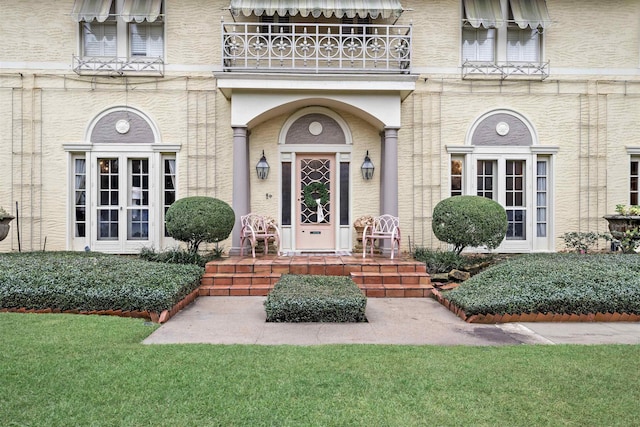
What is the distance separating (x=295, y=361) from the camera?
13.1 feet

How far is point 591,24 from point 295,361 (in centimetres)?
1119

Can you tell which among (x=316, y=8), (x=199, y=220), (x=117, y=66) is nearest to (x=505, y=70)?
(x=316, y=8)

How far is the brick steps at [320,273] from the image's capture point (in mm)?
7480

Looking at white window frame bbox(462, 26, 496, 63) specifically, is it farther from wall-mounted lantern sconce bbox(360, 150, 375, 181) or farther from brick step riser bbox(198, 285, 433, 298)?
brick step riser bbox(198, 285, 433, 298)

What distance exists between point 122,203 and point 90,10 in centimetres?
436

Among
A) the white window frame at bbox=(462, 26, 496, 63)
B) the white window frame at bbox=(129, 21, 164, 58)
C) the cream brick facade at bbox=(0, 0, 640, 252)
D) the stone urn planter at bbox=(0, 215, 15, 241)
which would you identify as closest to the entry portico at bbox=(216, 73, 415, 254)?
the cream brick facade at bbox=(0, 0, 640, 252)

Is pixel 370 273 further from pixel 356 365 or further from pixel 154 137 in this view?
pixel 154 137

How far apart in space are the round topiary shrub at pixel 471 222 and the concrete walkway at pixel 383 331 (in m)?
2.36

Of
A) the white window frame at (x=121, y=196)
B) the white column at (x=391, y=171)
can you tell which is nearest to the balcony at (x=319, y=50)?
the white column at (x=391, y=171)

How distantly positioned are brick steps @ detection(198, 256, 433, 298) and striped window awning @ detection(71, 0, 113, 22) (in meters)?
6.33

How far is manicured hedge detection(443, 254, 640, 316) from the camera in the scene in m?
5.86

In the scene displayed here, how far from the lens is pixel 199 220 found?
818 cm

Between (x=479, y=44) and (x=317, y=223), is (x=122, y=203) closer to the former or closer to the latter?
(x=317, y=223)

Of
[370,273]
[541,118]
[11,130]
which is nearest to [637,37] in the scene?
[541,118]
